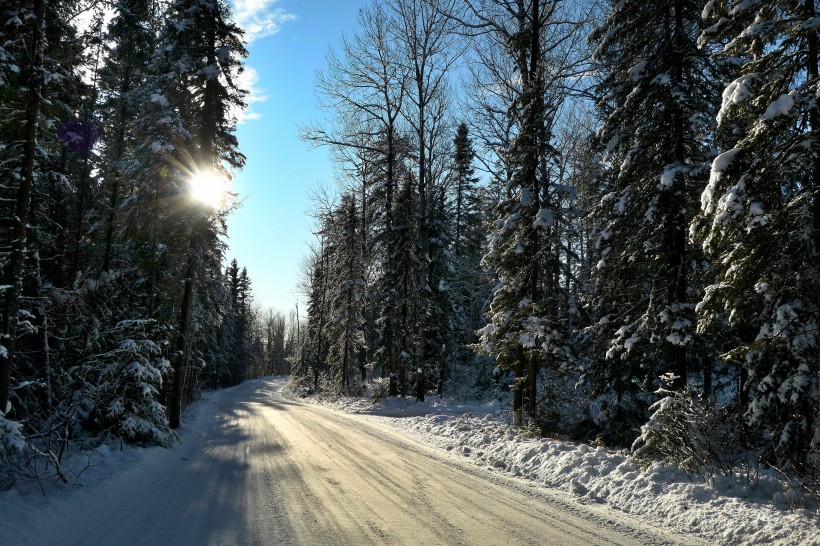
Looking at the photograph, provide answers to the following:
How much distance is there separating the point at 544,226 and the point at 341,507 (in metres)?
8.99

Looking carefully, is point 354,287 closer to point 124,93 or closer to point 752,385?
point 124,93

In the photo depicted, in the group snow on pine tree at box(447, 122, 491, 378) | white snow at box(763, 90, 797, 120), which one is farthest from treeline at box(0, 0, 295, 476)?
snow on pine tree at box(447, 122, 491, 378)

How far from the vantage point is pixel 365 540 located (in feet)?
17.2

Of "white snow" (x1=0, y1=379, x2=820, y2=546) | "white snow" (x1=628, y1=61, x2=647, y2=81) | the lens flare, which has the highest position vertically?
"white snow" (x1=628, y1=61, x2=647, y2=81)

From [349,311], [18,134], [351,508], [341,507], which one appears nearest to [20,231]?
[18,134]

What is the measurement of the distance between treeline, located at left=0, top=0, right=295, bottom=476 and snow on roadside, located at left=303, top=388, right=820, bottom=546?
326 inches

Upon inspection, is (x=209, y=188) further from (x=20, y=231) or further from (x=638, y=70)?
(x=638, y=70)

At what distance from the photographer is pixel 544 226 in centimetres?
1254

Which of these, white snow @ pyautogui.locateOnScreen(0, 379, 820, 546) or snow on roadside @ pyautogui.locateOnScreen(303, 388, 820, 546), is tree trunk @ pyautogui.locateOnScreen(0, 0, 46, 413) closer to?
white snow @ pyautogui.locateOnScreen(0, 379, 820, 546)

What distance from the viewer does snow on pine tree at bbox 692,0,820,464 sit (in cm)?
603

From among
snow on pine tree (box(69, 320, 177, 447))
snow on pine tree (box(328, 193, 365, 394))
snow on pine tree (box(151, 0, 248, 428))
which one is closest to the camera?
snow on pine tree (box(69, 320, 177, 447))

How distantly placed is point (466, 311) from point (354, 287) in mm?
9995

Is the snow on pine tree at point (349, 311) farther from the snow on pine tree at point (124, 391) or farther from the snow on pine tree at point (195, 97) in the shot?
the snow on pine tree at point (124, 391)

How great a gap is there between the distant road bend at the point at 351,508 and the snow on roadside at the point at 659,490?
391mm
